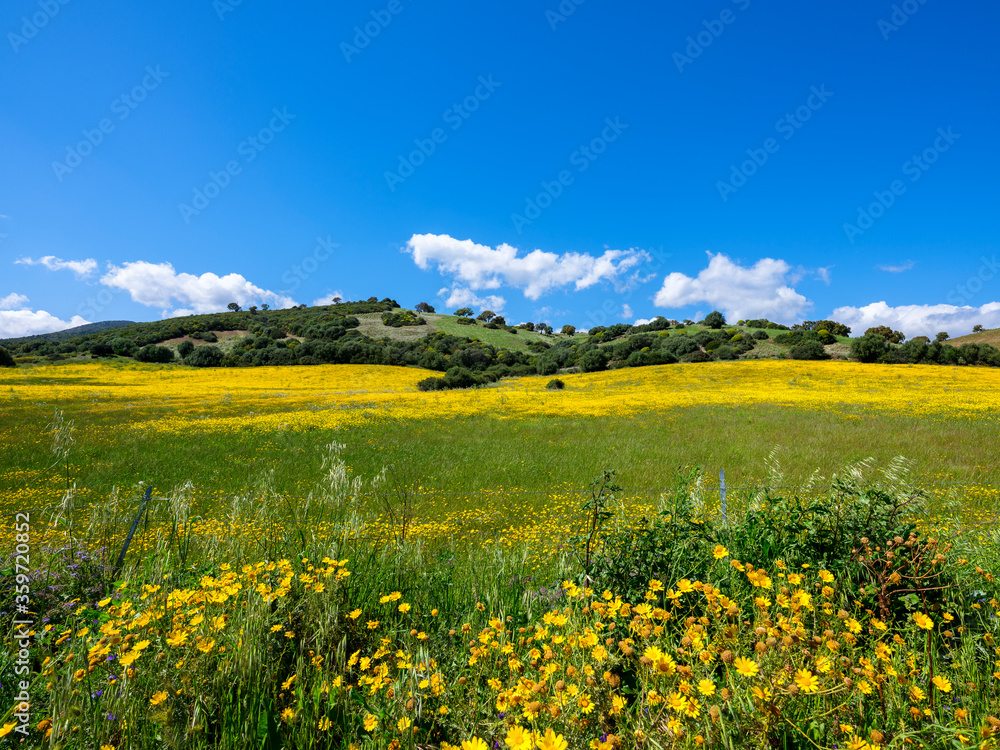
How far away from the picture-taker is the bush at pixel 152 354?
195 ft

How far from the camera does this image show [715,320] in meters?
74.2

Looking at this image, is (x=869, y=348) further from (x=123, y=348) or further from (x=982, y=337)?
(x=123, y=348)

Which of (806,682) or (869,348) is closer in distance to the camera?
(806,682)

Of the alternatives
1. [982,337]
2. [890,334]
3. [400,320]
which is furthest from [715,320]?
[400,320]

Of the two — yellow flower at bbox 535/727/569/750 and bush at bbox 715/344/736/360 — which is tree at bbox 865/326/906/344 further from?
yellow flower at bbox 535/727/569/750

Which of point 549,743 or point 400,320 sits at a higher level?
point 400,320

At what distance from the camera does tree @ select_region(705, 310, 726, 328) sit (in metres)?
74.1

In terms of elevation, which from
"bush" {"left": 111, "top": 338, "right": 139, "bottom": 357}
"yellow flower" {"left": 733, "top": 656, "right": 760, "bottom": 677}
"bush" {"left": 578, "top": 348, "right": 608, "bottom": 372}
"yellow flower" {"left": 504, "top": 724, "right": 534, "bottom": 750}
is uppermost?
"bush" {"left": 111, "top": 338, "right": 139, "bottom": 357}

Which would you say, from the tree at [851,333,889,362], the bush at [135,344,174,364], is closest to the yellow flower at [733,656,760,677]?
the tree at [851,333,889,362]

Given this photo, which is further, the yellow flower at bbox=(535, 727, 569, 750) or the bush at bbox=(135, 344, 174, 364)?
the bush at bbox=(135, 344, 174, 364)

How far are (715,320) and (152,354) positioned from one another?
8673 cm

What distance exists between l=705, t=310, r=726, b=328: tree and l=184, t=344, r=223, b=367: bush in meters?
77.1

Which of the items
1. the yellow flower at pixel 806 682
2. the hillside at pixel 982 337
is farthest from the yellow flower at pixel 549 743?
the hillside at pixel 982 337

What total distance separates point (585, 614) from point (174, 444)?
17.4 metres
